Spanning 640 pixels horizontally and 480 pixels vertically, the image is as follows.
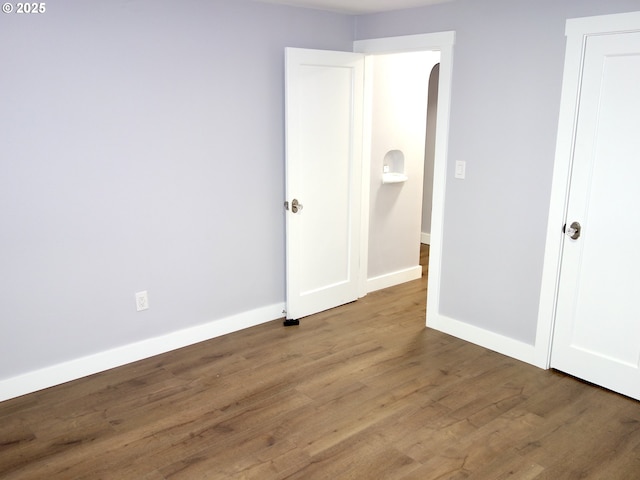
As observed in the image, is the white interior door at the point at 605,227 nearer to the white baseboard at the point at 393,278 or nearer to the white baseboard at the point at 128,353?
the white baseboard at the point at 393,278

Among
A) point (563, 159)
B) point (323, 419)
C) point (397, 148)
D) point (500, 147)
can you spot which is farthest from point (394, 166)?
point (323, 419)

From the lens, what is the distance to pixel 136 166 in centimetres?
331

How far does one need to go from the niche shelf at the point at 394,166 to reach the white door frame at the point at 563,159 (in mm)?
1754

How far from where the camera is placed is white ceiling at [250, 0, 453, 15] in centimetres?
361

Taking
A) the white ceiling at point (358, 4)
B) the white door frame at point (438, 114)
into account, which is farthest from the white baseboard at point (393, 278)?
the white ceiling at point (358, 4)

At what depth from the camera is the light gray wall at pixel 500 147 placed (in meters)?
3.21

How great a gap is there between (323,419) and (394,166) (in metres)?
2.77

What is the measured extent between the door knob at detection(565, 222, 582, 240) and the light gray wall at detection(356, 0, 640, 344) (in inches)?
6.7

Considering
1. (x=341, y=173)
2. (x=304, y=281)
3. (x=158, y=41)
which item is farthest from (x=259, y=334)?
(x=158, y=41)

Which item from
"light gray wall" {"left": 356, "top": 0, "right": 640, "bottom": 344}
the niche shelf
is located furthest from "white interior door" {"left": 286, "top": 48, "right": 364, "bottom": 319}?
"light gray wall" {"left": 356, "top": 0, "right": 640, "bottom": 344}

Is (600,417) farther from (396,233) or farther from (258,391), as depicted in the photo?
(396,233)

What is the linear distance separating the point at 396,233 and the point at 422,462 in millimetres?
2684

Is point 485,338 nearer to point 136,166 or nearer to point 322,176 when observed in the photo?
point 322,176

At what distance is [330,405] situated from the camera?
9.91ft
